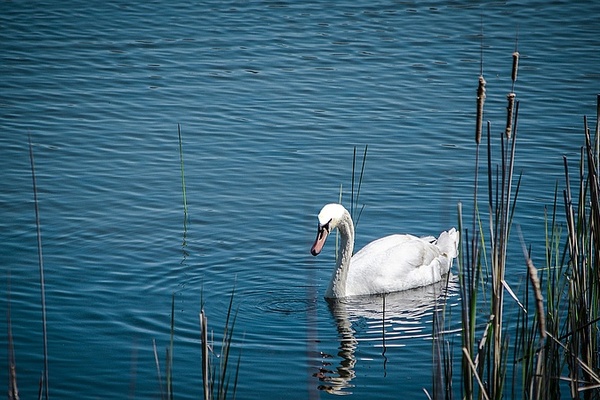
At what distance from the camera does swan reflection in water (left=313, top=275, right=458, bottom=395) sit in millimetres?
7465

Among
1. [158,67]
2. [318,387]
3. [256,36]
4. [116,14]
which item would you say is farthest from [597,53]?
[318,387]

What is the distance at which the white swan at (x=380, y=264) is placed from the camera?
9.33 metres

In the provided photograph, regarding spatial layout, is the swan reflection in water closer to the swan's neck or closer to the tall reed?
the swan's neck

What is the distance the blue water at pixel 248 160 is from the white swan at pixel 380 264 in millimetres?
180

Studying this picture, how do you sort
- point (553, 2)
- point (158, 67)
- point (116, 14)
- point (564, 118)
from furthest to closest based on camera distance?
point (553, 2), point (116, 14), point (158, 67), point (564, 118)

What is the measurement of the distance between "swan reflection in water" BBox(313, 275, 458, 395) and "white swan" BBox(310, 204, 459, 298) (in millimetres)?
85

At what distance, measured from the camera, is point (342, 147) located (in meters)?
13.1

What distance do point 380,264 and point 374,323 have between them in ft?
3.46

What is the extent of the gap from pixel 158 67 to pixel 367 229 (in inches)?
279

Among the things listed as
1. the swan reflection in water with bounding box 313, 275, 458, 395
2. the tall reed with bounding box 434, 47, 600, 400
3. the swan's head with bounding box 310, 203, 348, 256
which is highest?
the tall reed with bounding box 434, 47, 600, 400

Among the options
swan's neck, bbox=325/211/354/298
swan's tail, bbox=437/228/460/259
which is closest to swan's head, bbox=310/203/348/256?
swan's neck, bbox=325/211/354/298

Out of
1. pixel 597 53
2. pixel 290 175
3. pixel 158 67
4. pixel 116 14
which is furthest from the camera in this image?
pixel 116 14

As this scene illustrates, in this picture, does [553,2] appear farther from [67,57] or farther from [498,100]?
[67,57]

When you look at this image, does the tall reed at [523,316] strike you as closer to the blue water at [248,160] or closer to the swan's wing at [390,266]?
the blue water at [248,160]
